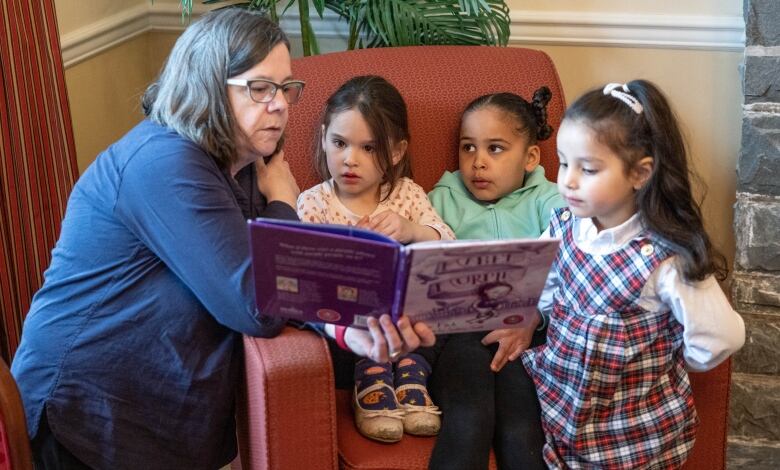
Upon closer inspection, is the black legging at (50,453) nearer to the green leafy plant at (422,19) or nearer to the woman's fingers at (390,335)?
the woman's fingers at (390,335)

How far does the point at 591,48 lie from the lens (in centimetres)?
268

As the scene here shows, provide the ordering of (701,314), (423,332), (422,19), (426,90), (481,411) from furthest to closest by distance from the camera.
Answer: (422,19) < (426,90) < (481,411) < (701,314) < (423,332)

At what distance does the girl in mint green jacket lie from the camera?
5.76 ft

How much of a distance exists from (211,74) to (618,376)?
859mm

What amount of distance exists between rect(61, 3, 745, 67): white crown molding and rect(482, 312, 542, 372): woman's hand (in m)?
1.02

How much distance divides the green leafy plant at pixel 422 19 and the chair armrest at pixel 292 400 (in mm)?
1099

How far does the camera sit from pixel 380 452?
1729mm

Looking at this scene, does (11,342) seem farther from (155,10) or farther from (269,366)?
(155,10)

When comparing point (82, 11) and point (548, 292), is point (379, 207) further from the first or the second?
point (82, 11)

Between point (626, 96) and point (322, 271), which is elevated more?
point (626, 96)

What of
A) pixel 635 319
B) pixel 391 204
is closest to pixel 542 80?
pixel 391 204

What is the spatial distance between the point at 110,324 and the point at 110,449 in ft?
0.70

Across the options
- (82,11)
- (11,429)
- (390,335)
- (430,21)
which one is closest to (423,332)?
(390,335)

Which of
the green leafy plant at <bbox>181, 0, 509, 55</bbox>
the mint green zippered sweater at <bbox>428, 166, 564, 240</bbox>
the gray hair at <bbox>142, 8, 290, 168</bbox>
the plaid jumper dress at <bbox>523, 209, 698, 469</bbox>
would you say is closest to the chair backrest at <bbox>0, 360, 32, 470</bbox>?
the gray hair at <bbox>142, 8, 290, 168</bbox>
